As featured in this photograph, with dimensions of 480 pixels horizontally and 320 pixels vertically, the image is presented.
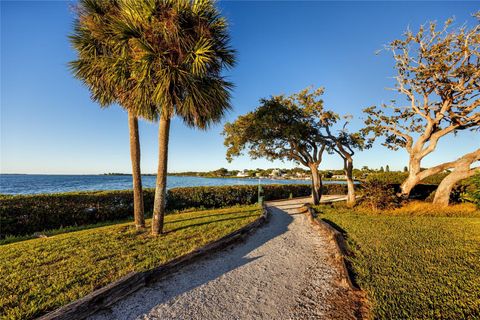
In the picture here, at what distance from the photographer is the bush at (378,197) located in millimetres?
11873

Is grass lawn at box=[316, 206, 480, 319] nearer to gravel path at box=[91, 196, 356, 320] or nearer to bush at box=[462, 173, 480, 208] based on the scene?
gravel path at box=[91, 196, 356, 320]

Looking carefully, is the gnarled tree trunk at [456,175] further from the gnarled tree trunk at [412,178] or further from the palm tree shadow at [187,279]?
the palm tree shadow at [187,279]

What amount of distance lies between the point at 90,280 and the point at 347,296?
4.30 m

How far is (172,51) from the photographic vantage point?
6281mm

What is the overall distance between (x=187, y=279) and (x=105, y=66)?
655cm

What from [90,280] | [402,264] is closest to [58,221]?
[90,280]

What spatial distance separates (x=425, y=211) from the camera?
10.9 metres

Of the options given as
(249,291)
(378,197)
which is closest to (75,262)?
(249,291)

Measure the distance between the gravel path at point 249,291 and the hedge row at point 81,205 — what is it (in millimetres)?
9050

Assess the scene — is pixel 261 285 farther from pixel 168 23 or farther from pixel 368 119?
pixel 368 119

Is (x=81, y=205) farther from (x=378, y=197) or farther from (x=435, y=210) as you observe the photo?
(x=435, y=210)

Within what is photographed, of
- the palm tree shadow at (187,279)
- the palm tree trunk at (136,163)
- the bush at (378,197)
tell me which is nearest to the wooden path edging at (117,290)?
the palm tree shadow at (187,279)

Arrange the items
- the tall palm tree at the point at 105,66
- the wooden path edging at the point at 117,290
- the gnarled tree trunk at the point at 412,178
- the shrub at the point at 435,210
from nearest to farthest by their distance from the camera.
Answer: the wooden path edging at the point at 117,290 → the tall palm tree at the point at 105,66 → the shrub at the point at 435,210 → the gnarled tree trunk at the point at 412,178

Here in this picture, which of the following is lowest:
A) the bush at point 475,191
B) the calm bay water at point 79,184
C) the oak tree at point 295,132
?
the calm bay water at point 79,184
